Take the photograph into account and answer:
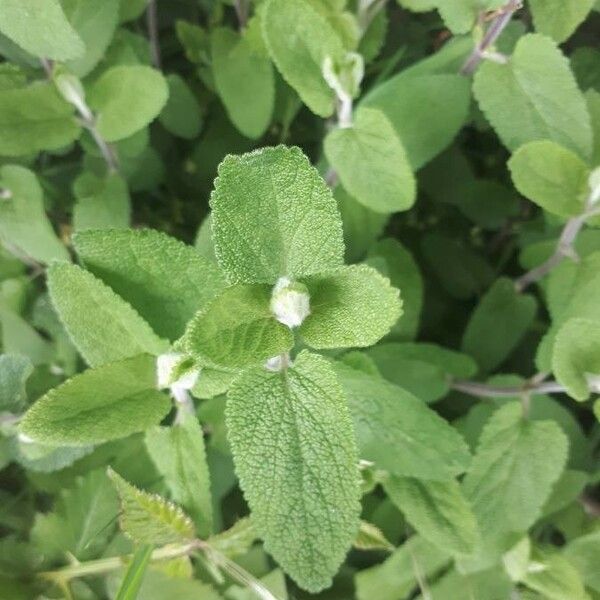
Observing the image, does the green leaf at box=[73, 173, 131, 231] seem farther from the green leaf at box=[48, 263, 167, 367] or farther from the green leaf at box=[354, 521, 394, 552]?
the green leaf at box=[354, 521, 394, 552]

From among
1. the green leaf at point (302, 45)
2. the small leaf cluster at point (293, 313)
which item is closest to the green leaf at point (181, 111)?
the small leaf cluster at point (293, 313)

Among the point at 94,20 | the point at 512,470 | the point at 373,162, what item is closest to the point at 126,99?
the point at 94,20

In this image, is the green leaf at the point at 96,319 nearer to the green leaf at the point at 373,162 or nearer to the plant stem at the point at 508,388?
the green leaf at the point at 373,162

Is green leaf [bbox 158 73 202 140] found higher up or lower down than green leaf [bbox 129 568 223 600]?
higher up

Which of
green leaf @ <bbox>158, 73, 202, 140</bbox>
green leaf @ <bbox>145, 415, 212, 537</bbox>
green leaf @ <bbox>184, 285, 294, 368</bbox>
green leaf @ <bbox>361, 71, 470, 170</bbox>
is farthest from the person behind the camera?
green leaf @ <bbox>158, 73, 202, 140</bbox>

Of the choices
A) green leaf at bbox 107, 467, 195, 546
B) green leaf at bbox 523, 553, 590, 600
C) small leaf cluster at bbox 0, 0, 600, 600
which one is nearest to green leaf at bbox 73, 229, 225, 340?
small leaf cluster at bbox 0, 0, 600, 600
